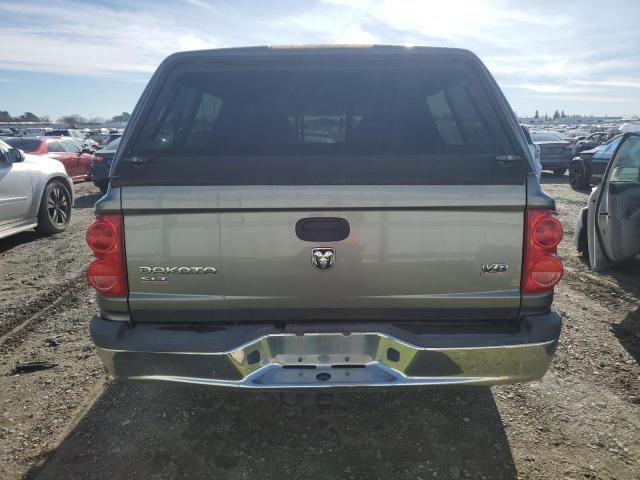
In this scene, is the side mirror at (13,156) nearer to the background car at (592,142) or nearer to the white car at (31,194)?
the white car at (31,194)

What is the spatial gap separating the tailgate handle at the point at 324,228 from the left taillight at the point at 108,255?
2.70 ft

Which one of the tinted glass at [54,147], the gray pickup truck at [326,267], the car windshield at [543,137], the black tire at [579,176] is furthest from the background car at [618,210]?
the tinted glass at [54,147]

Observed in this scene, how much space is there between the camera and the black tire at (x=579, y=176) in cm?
1262

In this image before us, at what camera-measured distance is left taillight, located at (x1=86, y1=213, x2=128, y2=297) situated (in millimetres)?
2156

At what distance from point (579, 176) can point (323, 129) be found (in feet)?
40.2

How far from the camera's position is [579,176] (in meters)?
12.8

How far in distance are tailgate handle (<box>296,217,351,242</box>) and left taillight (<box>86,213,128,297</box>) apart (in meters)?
0.82

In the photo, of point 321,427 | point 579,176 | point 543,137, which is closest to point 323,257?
point 321,427

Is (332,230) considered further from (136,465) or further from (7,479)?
(7,479)

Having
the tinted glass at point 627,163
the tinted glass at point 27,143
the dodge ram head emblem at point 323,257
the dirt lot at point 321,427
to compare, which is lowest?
the dirt lot at point 321,427

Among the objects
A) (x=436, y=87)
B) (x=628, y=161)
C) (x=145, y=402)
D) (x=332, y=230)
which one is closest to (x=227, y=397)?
(x=145, y=402)

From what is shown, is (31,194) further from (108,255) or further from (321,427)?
(321,427)

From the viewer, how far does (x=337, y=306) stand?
7.25 ft

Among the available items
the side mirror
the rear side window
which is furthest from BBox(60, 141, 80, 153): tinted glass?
the rear side window
